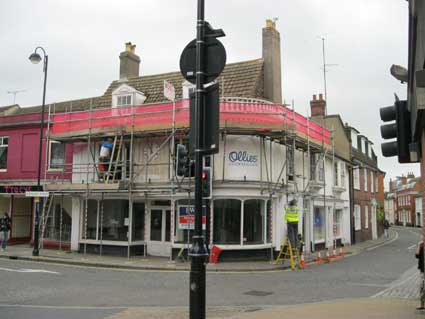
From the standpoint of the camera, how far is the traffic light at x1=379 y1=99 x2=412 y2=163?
232 inches

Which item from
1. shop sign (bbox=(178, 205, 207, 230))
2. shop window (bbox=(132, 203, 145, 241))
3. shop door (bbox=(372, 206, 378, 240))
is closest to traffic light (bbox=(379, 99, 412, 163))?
shop sign (bbox=(178, 205, 207, 230))

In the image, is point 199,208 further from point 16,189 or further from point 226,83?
point 16,189

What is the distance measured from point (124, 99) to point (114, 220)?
616 cm

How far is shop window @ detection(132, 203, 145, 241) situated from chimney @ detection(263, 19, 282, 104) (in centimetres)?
805

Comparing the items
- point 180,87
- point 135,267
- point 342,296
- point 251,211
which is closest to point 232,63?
point 180,87

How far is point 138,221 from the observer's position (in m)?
20.2

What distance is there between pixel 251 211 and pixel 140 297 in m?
8.77

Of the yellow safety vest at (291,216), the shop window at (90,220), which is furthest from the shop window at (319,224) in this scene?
the shop window at (90,220)

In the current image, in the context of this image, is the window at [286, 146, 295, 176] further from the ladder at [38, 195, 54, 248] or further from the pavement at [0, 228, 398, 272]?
the ladder at [38, 195, 54, 248]

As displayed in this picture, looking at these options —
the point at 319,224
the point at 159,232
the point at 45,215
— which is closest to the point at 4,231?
the point at 45,215

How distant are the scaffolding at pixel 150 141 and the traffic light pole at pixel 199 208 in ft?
39.4

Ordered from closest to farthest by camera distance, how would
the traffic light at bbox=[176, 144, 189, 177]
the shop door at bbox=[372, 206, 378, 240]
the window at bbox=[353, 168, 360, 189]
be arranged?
the traffic light at bbox=[176, 144, 189, 177] → the window at bbox=[353, 168, 360, 189] → the shop door at bbox=[372, 206, 378, 240]

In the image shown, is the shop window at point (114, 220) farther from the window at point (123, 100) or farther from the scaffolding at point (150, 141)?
the window at point (123, 100)

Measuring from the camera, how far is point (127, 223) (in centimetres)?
1992
